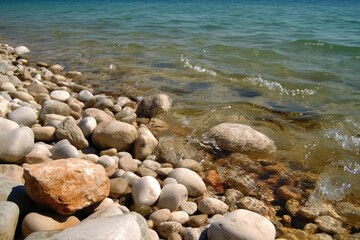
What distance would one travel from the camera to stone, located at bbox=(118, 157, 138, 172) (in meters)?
3.75

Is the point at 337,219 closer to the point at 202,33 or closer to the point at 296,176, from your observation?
the point at 296,176

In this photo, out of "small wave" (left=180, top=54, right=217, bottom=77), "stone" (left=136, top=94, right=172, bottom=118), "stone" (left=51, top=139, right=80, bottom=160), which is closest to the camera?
"stone" (left=51, top=139, right=80, bottom=160)

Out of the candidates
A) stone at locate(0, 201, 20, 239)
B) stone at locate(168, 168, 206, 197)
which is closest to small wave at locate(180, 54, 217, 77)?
stone at locate(168, 168, 206, 197)

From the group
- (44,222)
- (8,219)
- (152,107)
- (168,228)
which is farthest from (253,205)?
(152,107)

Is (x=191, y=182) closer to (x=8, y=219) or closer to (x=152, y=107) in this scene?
(x=8, y=219)

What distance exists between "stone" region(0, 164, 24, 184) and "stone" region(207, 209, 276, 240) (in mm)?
1677

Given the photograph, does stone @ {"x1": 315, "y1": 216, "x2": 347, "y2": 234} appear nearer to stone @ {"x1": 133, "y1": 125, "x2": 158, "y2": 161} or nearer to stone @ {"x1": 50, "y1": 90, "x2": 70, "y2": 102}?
stone @ {"x1": 133, "y1": 125, "x2": 158, "y2": 161}

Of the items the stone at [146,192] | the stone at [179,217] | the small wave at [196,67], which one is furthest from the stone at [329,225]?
the small wave at [196,67]

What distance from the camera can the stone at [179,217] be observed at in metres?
3.04

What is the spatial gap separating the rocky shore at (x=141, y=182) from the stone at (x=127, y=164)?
1 centimetres

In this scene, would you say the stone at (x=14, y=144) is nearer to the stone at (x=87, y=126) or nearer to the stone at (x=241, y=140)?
the stone at (x=87, y=126)

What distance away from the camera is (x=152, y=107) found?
5383mm

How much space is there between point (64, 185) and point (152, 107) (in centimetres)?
285

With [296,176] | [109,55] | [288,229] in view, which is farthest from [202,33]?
[288,229]
